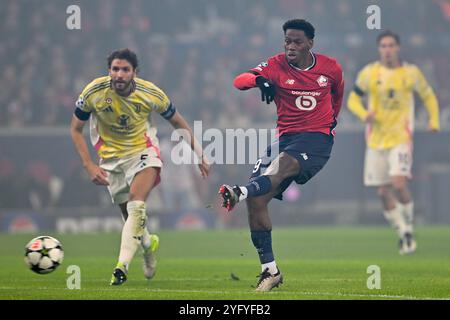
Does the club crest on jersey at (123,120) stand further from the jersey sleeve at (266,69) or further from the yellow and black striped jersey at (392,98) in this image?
the yellow and black striped jersey at (392,98)

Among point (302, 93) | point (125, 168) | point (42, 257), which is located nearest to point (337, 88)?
point (302, 93)

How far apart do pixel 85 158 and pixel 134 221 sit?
2.96 feet

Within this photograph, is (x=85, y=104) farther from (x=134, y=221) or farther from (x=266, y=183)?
(x=266, y=183)

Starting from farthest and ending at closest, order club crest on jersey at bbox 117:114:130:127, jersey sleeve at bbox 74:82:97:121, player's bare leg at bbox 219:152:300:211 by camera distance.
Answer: club crest on jersey at bbox 117:114:130:127
jersey sleeve at bbox 74:82:97:121
player's bare leg at bbox 219:152:300:211

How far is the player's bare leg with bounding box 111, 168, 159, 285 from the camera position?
11.6 m

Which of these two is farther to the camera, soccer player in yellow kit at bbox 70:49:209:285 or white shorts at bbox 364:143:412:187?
white shorts at bbox 364:143:412:187

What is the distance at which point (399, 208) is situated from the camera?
18297 mm

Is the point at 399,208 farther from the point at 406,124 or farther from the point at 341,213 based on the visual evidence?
the point at 341,213

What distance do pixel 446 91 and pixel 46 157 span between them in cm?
933

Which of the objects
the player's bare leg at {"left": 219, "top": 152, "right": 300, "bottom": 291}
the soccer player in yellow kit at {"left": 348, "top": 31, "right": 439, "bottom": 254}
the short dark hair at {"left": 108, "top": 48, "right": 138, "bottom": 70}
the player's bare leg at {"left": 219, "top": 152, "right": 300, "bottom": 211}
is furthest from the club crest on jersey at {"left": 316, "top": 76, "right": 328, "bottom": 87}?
the soccer player in yellow kit at {"left": 348, "top": 31, "right": 439, "bottom": 254}

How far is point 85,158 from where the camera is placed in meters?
12.4

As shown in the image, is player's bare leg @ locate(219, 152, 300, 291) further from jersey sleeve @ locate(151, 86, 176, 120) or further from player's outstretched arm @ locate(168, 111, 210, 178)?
jersey sleeve @ locate(151, 86, 176, 120)

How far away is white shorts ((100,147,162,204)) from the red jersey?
1.62m
